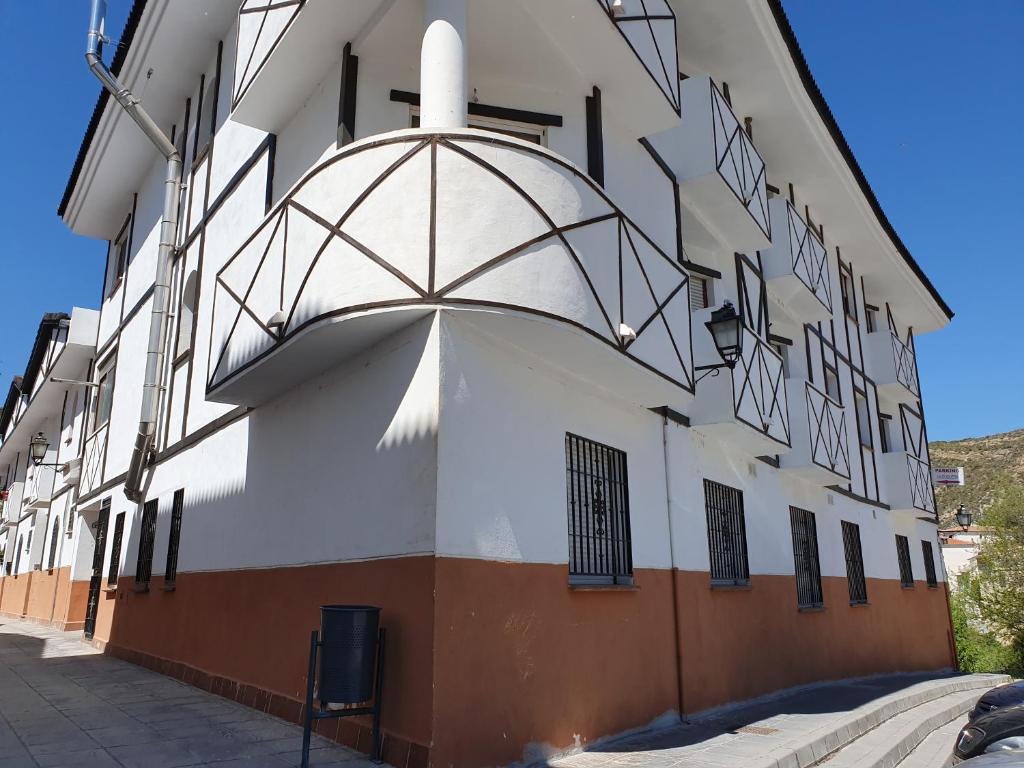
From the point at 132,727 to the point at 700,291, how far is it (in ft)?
28.9

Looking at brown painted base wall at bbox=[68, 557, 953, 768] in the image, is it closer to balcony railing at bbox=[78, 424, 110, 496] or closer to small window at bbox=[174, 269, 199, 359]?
small window at bbox=[174, 269, 199, 359]

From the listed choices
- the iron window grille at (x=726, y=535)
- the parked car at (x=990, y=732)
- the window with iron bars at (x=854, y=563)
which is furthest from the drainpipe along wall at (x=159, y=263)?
the window with iron bars at (x=854, y=563)

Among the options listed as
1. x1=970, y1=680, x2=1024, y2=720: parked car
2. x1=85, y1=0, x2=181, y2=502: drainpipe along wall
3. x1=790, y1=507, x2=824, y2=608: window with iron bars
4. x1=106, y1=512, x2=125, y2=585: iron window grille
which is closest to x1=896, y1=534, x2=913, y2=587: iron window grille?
x1=790, y1=507, x2=824, y2=608: window with iron bars

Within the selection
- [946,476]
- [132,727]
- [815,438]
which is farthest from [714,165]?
[946,476]

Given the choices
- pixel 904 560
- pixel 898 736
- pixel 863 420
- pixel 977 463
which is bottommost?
pixel 898 736

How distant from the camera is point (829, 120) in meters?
13.6

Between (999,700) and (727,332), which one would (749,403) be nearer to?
(727,332)

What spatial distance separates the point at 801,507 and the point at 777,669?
3.45 meters

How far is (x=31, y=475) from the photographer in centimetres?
2269

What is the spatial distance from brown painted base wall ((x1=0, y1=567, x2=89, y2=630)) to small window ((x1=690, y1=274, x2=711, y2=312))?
1381cm

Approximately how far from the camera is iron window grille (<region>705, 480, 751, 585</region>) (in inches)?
381

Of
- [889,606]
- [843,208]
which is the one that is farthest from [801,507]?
[843,208]

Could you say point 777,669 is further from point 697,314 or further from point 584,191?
point 584,191

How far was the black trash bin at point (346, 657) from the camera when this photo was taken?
5.07 metres
